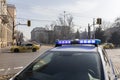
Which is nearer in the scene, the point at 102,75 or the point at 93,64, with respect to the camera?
the point at 102,75

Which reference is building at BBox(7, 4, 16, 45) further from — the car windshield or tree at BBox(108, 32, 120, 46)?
the car windshield

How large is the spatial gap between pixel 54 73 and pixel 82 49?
0.77 m

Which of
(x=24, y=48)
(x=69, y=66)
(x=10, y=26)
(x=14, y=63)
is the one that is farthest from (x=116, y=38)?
(x=69, y=66)

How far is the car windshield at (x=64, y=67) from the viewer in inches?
164

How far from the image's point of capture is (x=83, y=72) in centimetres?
430

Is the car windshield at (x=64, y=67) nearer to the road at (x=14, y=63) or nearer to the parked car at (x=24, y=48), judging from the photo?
the road at (x=14, y=63)

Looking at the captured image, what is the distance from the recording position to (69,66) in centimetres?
451

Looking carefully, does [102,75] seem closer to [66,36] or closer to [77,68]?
[77,68]

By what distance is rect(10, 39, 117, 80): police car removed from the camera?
4.16m

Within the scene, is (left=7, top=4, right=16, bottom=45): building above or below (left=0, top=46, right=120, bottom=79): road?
above

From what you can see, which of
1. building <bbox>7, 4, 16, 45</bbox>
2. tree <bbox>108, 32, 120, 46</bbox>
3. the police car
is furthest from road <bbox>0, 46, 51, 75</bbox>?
tree <bbox>108, 32, 120, 46</bbox>

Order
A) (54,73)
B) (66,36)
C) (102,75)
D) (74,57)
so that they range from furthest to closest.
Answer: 1. (66,36)
2. (74,57)
3. (54,73)
4. (102,75)

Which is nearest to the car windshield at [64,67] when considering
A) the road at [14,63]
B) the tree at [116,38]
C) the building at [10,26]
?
the road at [14,63]

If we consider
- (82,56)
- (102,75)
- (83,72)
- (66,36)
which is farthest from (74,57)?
(66,36)
